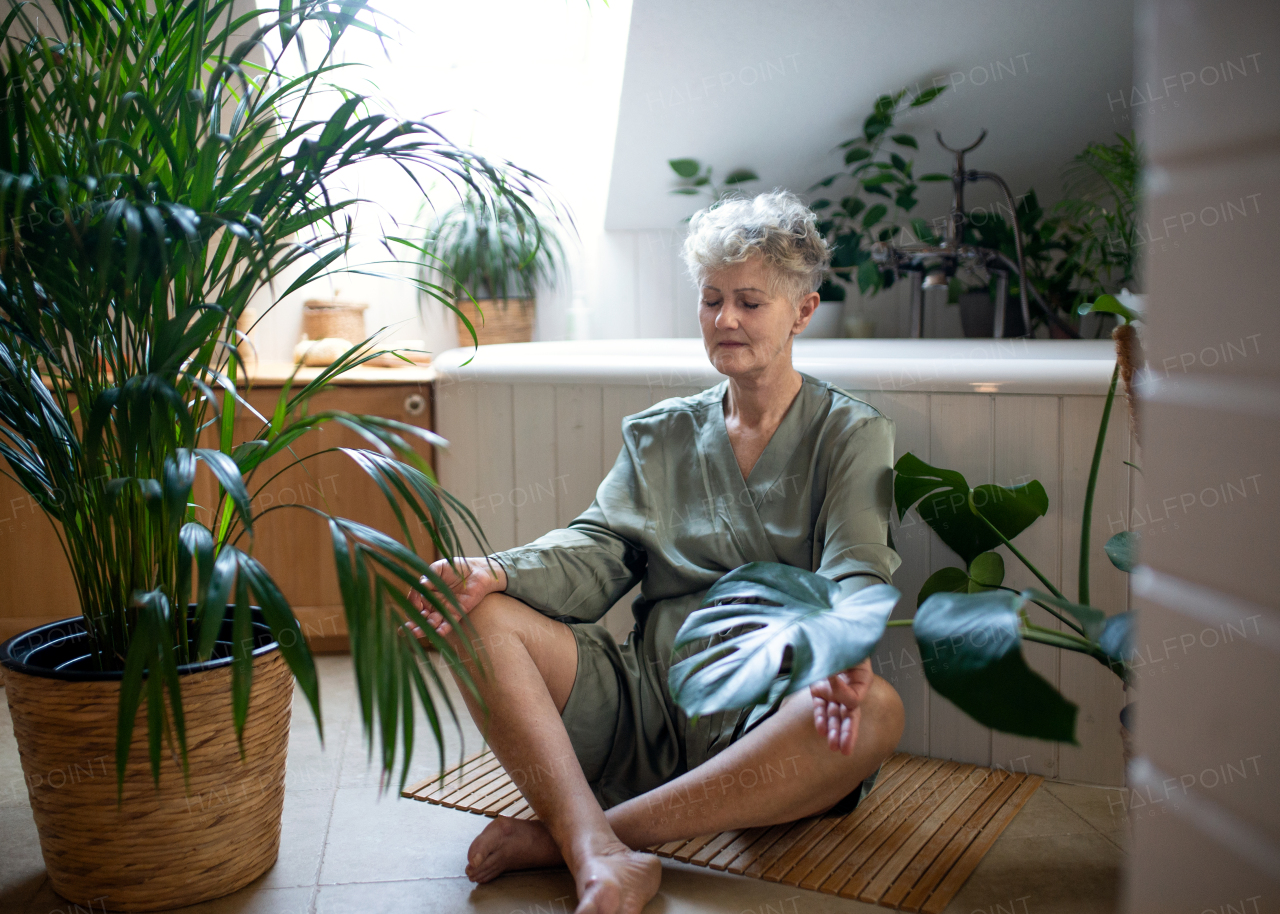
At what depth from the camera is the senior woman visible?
132 centimetres

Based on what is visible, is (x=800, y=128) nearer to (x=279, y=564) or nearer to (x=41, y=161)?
(x=279, y=564)

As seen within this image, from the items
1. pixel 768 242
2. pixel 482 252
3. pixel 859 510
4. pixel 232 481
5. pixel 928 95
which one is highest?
pixel 928 95

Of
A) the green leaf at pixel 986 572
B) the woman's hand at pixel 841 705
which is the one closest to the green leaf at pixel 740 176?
the green leaf at pixel 986 572

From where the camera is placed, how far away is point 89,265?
0.99 metres

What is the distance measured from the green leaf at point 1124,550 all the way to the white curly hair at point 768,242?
1.90 feet

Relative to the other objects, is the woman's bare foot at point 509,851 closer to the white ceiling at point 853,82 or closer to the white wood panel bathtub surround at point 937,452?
the white wood panel bathtub surround at point 937,452

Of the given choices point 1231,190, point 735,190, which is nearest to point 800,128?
point 735,190

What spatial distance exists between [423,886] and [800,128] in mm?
2208

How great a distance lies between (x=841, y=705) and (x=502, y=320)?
1.93 metres

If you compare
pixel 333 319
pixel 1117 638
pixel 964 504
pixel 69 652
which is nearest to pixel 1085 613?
pixel 1117 638

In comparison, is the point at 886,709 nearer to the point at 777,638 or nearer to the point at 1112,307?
the point at 777,638

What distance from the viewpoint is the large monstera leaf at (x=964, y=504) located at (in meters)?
1.45

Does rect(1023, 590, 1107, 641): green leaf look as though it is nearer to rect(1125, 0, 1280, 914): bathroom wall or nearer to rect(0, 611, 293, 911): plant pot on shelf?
rect(1125, 0, 1280, 914): bathroom wall

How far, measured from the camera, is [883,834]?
1.47 m
